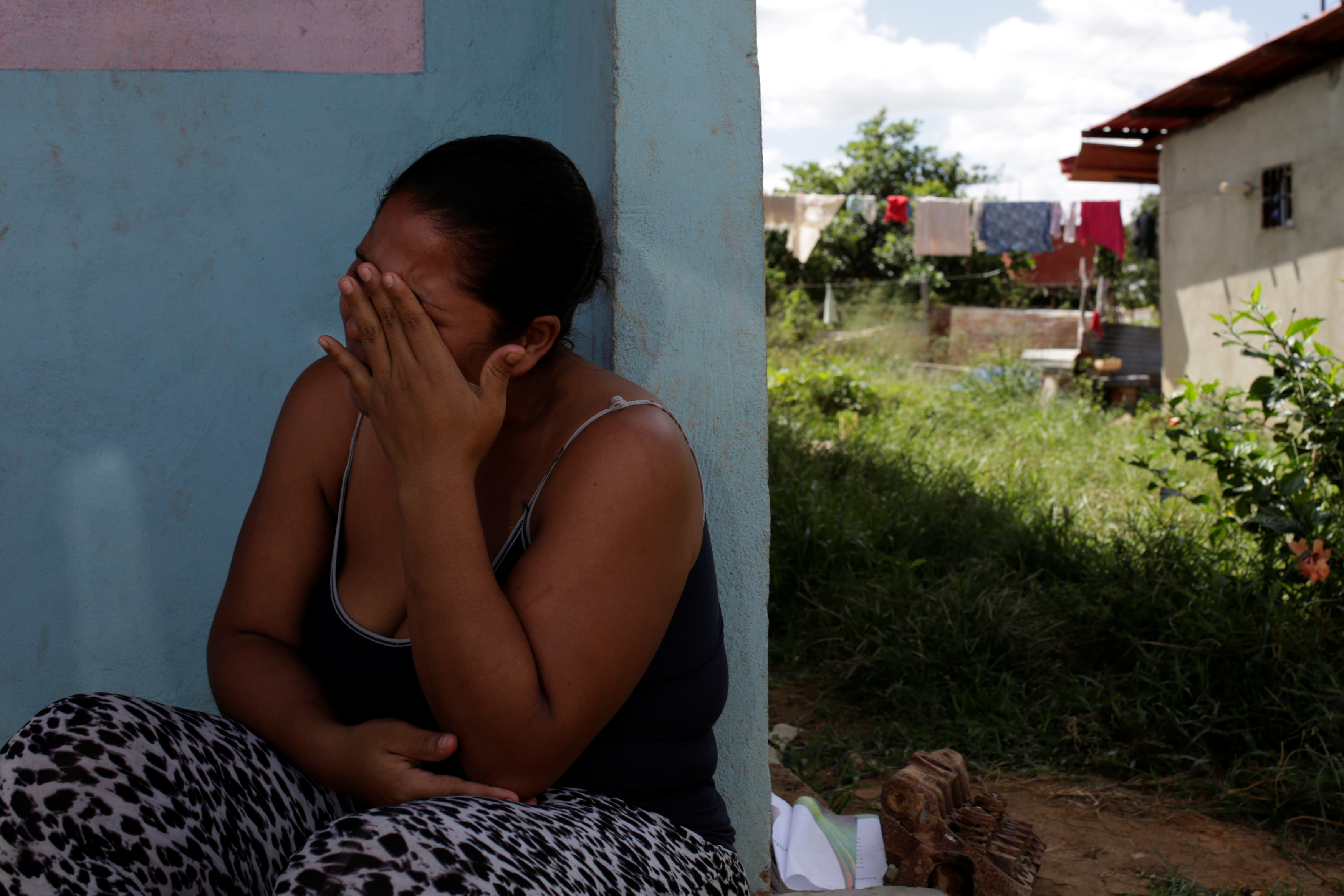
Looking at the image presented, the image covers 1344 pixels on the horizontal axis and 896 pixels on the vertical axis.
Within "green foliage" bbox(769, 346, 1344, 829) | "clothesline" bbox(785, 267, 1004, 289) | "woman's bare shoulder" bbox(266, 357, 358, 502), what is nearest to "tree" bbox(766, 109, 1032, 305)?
"clothesline" bbox(785, 267, 1004, 289)

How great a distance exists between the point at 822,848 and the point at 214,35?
2.05 meters

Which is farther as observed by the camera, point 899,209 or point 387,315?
point 899,209

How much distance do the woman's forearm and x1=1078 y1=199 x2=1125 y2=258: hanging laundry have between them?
12039 millimetres

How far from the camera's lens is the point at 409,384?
1.16m

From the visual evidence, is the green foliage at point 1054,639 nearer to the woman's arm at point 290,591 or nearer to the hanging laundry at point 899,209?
the woman's arm at point 290,591

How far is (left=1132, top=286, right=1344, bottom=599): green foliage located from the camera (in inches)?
131

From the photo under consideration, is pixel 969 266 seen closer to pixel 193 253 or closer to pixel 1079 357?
pixel 1079 357

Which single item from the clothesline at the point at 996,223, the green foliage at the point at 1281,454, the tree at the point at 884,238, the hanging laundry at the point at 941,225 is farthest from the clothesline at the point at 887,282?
the green foliage at the point at 1281,454

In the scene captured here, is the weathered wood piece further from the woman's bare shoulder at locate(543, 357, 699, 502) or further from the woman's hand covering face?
the woman's hand covering face

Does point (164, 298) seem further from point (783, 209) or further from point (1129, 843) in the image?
point (783, 209)

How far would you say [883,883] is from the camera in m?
2.10

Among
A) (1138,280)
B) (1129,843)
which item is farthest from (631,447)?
(1138,280)

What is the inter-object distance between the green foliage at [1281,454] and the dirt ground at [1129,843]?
3.62ft

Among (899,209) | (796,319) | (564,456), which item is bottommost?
(564,456)
